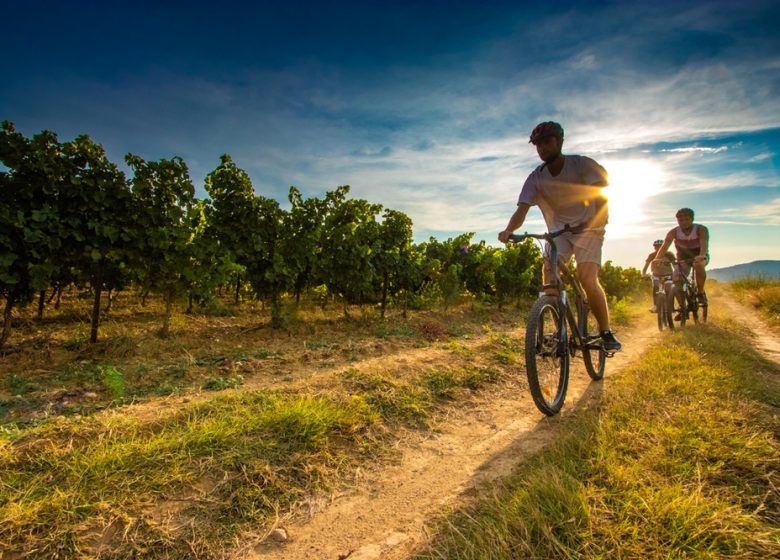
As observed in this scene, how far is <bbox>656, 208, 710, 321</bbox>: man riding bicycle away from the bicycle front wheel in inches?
237

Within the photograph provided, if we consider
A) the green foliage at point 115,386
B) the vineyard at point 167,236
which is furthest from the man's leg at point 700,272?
the green foliage at point 115,386

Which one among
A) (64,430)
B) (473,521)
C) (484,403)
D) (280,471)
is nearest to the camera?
(473,521)

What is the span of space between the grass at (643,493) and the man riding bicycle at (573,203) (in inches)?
Result: 47.4

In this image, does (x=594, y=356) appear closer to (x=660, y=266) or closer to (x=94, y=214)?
(x=660, y=266)

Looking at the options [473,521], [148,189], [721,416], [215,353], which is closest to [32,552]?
[473,521]

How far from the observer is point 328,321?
990cm

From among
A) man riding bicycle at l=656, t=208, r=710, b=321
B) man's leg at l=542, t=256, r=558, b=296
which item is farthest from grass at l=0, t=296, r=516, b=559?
man riding bicycle at l=656, t=208, r=710, b=321

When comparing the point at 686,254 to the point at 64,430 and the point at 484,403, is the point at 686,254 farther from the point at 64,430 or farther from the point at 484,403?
the point at 64,430

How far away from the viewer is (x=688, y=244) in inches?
300

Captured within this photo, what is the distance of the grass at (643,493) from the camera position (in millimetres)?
1417

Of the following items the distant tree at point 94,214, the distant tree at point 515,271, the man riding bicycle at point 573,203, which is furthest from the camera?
the distant tree at point 515,271

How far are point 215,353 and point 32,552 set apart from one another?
4722 millimetres

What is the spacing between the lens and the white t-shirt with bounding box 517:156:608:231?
11.6 feet

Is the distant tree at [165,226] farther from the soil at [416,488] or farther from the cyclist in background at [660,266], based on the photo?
the cyclist in background at [660,266]
